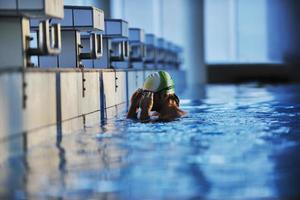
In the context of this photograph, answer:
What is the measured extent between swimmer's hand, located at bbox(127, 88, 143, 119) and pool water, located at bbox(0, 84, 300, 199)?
108 centimetres

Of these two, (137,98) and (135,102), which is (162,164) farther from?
(135,102)

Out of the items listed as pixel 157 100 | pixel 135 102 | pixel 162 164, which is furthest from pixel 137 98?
pixel 162 164

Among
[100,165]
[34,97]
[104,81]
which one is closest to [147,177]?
[100,165]

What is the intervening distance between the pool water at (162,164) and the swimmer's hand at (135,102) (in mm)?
1079

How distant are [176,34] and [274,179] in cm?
3090

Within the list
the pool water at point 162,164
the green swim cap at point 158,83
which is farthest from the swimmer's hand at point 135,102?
the pool water at point 162,164

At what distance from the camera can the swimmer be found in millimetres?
9234

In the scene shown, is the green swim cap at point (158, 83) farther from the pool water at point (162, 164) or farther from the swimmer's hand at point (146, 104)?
the pool water at point (162, 164)

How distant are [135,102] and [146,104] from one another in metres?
0.40

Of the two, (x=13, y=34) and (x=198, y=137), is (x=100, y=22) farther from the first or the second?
(x=198, y=137)

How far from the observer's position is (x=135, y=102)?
9.58 metres

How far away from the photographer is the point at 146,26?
36.9 m

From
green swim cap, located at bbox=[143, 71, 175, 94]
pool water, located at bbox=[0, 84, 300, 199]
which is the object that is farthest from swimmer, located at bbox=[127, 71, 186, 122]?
pool water, located at bbox=[0, 84, 300, 199]

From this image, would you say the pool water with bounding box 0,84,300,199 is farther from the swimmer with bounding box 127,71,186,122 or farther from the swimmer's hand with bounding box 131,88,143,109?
the swimmer's hand with bounding box 131,88,143,109
